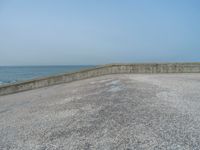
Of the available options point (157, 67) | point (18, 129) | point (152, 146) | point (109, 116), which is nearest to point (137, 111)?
point (109, 116)

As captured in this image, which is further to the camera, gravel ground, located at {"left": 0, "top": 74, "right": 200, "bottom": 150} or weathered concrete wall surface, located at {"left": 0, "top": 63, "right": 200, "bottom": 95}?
weathered concrete wall surface, located at {"left": 0, "top": 63, "right": 200, "bottom": 95}

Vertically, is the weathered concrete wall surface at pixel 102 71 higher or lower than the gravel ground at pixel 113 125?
higher

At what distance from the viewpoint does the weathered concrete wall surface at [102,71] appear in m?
9.67

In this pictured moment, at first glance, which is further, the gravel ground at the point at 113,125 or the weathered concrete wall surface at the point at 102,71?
the weathered concrete wall surface at the point at 102,71

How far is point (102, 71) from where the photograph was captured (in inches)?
424

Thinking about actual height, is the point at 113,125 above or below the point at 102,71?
below

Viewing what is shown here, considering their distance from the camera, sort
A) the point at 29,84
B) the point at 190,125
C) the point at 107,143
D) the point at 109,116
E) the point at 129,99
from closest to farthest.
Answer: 1. the point at 107,143
2. the point at 190,125
3. the point at 109,116
4. the point at 129,99
5. the point at 29,84

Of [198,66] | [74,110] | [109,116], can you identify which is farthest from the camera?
[198,66]

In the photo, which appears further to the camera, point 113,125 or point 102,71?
point 102,71

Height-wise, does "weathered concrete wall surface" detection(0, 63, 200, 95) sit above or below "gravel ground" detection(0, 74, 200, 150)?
above

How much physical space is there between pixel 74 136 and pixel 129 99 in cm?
227

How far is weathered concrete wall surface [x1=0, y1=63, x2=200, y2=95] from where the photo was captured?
967 cm

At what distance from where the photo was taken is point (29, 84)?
9719 millimetres

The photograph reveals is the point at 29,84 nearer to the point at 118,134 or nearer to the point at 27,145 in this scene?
the point at 27,145
